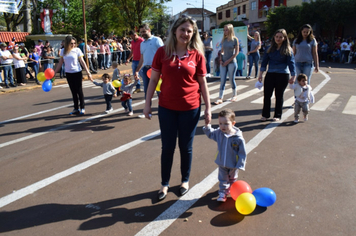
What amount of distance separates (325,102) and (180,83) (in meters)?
6.56

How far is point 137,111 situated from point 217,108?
2163 mm

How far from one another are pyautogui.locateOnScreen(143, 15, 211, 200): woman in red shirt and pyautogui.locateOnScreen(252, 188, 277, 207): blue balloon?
0.96 meters

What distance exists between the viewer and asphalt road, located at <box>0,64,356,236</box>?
313 centimetres

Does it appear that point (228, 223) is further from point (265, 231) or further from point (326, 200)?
point (326, 200)

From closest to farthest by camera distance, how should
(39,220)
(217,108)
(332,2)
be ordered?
1. (39,220)
2. (217,108)
3. (332,2)

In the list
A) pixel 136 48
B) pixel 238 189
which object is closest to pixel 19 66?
pixel 136 48

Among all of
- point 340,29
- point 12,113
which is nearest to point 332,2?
point 340,29

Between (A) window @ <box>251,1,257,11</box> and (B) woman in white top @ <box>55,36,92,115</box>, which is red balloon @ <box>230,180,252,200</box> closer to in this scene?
(B) woman in white top @ <box>55,36,92,115</box>

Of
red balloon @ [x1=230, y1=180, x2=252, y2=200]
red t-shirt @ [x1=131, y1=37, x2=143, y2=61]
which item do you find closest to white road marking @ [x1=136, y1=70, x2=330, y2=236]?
red balloon @ [x1=230, y1=180, x2=252, y2=200]

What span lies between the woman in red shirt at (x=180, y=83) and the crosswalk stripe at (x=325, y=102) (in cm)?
536

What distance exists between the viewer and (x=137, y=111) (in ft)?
26.6

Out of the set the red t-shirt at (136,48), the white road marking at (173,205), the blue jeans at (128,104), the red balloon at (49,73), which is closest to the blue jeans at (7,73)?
the red balloon at (49,73)

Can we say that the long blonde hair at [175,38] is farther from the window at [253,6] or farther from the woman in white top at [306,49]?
the window at [253,6]

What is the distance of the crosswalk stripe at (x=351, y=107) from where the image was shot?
737 cm
